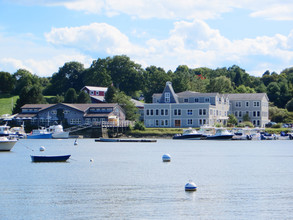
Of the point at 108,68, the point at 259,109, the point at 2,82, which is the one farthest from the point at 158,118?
the point at 2,82

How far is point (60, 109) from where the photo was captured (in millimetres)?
124188

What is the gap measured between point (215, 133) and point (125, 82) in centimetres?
6539

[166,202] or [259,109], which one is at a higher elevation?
[259,109]

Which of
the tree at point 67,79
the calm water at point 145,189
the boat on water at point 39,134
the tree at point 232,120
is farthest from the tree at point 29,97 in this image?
the calm water at point 145,189

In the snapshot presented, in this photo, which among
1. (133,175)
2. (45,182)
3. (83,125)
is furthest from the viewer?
(83,125)

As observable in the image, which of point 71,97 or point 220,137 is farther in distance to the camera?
point 71,97

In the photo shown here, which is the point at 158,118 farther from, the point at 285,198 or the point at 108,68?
the point at 285,198

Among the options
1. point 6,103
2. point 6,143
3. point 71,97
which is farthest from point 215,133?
point 6,103

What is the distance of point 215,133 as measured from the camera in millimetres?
107438

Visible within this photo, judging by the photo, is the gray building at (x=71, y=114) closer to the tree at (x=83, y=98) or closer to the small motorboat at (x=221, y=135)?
the tree at (x=83, y=98)

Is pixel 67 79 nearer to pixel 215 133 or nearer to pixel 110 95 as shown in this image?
pixel 110 95

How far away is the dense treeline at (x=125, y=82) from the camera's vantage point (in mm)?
146875

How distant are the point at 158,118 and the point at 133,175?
239 feet

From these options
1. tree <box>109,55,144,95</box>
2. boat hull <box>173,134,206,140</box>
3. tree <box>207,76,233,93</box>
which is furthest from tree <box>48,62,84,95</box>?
boat hull <box>173,134,206,140</box>
